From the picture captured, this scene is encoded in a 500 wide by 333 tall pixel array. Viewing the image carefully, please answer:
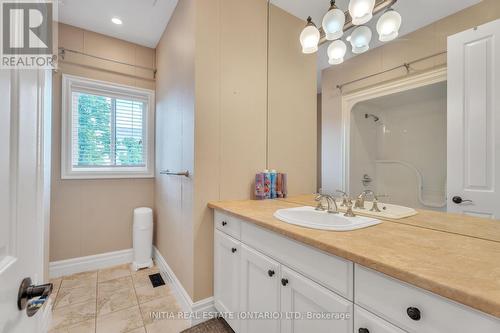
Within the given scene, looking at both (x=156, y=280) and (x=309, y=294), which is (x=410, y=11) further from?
(x=156, y=280)

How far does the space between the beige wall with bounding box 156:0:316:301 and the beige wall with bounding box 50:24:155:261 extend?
75 centimetres

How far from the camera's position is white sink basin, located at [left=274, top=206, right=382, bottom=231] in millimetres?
977

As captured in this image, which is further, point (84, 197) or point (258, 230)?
point (84, 197)

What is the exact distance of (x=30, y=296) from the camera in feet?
1.61

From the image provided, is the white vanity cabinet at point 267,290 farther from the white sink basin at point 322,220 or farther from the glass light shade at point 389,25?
the glass light shade at point 389,25

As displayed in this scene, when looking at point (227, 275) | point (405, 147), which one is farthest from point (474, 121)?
point (227, 275)

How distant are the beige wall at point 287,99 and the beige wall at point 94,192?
1609 millimetres

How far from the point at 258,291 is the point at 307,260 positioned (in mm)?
449

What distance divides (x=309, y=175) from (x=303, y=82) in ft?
2.61

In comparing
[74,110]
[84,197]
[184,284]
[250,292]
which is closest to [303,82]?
[250,292]

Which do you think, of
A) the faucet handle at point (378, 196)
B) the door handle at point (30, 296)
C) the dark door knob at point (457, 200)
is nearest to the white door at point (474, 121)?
the dark door knob at point (457, 200)

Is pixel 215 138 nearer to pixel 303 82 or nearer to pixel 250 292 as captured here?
pixel 303 82

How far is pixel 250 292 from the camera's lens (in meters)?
1.25

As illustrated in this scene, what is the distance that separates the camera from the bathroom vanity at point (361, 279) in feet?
1.78
